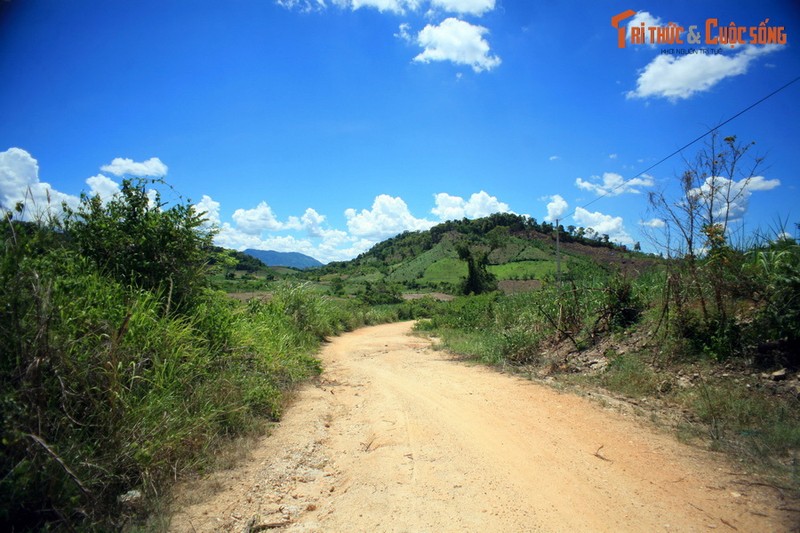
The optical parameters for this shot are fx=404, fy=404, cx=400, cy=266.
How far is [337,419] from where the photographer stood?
599 cm

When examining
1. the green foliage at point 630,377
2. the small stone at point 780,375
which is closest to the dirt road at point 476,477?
the green foliage at point 630,377

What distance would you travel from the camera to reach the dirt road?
10.6 feet

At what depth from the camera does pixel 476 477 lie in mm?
3863

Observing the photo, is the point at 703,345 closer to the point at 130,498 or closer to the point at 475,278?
the point at 130,498

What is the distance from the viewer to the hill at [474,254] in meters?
50.5

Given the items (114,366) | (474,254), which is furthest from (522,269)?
(114,366)

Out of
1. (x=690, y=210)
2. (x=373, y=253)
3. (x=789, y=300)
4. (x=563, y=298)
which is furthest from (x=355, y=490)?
(x=373, y=253)

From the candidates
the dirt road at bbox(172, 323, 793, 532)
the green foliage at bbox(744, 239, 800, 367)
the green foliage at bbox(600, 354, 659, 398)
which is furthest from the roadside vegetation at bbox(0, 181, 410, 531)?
the green foliage at bbox(744, 239, 800, 367)

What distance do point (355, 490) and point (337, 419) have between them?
2.26 m

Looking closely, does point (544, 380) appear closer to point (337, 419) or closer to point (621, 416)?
point (621, 416)

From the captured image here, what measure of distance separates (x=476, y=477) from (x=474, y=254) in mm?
43137

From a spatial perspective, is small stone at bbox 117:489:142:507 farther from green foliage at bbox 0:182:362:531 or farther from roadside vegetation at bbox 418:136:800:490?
roadside vegetation at bbox 418:136:800:490

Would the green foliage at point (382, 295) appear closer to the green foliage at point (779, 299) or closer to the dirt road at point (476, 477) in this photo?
the dirt road at point (476, 477)

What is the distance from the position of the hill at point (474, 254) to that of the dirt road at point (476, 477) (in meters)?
28.0
